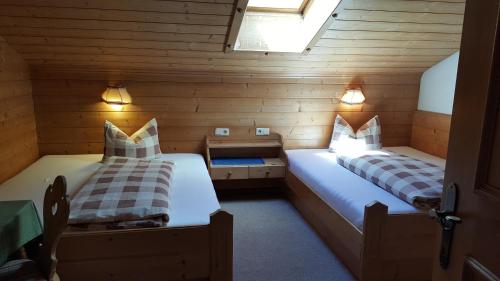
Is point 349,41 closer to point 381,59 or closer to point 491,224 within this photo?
point 381,59

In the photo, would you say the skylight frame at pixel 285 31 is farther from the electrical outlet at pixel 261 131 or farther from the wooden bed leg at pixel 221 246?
the wooden bed leg at pixel 221 246

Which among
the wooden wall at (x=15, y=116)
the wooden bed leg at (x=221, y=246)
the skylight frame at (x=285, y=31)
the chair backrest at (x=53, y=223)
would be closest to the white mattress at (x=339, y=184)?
the wooden bed leg at (x=221, y=246)

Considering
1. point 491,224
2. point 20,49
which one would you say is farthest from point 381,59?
point 20,49

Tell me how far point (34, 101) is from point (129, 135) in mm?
889

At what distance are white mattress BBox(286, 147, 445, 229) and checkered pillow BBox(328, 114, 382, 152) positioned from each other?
6.3 inches

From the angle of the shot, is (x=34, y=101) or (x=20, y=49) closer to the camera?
(x=20, y=49)

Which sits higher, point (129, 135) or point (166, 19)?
point (166, 19)

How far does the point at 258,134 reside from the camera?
3.70 meters

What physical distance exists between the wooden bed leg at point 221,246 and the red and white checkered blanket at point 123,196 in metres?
0.28

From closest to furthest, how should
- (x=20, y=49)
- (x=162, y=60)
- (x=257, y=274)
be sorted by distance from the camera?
(x=257, y=274), (x=20, y=49), (x=162, y=60)

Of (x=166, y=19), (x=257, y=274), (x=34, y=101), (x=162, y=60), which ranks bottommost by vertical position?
(x=257, y=274)

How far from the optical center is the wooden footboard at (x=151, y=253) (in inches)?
73.7

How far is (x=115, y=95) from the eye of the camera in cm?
324

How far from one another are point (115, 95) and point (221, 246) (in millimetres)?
1933
